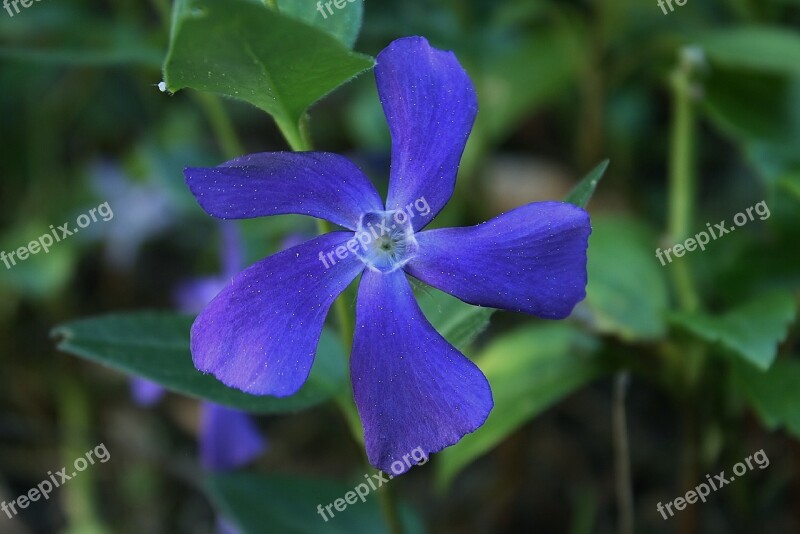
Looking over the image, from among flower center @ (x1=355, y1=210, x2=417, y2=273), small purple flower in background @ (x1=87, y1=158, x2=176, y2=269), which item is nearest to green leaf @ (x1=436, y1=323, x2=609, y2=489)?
flower center @ (x1=355, y1=210, x2=417, y2=273)

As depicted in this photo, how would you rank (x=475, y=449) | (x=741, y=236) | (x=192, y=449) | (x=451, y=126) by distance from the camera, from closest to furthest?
(x=451, y=126) → (x=475, y=449) → (x=741, y=236) → (x=192, y=449)

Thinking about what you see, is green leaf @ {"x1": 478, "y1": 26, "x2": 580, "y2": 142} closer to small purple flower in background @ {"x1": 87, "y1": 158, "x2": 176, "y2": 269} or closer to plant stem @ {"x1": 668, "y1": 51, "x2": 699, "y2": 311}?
plant stem @ {"x1": 668, "y1": 51, "x2": 699, "y2": 311}

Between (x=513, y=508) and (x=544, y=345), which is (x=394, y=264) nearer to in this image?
(x=544, y=345)

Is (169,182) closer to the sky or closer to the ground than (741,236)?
closer to the sky

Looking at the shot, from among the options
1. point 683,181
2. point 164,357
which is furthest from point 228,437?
point 683,181

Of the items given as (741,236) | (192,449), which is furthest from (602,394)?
(192,449)

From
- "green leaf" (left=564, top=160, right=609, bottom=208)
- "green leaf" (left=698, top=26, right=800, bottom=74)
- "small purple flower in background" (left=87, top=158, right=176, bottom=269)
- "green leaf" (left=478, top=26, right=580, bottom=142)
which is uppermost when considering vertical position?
"small purple flower in background" (left=87, top=158, right=176, bottom=269)

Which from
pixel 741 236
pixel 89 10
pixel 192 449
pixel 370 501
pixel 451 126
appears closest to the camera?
pixel 451 126

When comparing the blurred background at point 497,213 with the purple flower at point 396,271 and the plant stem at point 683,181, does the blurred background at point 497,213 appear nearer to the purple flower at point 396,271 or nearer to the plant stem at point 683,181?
the plant stem at point 683,181
